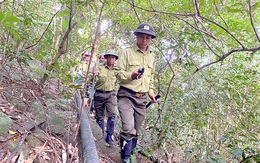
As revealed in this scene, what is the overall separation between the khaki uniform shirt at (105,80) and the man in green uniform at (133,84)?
1.28 metres

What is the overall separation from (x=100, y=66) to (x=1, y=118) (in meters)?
2.50

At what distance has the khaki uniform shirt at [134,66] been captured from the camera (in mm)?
3285

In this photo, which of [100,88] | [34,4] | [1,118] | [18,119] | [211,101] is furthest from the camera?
[100,88]

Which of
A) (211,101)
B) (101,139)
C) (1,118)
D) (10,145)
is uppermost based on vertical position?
(211,101)

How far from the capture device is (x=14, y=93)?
3.54 m

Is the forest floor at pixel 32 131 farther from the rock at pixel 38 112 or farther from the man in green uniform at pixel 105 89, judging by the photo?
the man in green uniform at pixel 105 89

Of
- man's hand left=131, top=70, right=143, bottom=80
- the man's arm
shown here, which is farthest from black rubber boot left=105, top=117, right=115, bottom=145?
man's hand left=131, top=70, right=143, bottom=80

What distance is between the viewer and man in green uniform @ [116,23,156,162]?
10.5ft

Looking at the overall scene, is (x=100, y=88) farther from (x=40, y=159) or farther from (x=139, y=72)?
(x=40, y=159)

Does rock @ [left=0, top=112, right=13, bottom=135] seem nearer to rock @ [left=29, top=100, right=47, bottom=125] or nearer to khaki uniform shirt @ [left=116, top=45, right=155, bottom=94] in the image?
rock @ [left=29, top=100, right=47, bottom=125]

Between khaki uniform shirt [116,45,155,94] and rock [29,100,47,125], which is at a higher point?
khaki uniform shirt [116,45,155,94]

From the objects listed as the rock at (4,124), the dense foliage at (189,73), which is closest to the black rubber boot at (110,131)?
the dense foliage at (189,73)

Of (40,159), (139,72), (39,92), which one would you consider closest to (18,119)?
(40,159)

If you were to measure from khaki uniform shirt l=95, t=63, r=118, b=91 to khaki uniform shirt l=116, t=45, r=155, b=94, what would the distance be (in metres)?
1.33
